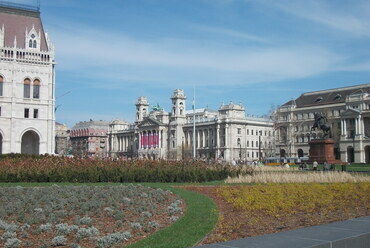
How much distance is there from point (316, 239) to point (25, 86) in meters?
61.7

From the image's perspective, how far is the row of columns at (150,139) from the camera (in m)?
151

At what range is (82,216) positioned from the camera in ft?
42.4

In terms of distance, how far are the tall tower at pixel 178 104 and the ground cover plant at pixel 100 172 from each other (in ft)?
387

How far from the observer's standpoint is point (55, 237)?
10.2m

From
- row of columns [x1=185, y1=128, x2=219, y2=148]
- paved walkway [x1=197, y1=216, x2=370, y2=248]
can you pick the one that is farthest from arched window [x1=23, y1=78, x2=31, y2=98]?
row of columns [x1=185, y1=128, x2=219, y2=148]

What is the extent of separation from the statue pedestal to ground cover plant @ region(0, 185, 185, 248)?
30.1 m

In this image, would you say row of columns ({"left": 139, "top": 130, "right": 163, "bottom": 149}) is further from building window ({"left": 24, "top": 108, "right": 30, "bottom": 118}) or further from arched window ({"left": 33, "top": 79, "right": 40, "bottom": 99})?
building window ({"left": 24, "top": 108, "right": 30, "bottom": 118})

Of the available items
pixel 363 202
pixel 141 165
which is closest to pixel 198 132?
pixel 141 165

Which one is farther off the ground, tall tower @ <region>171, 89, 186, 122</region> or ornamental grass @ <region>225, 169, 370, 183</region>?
tall tower @ <region>171, 89, 186, 122</region>

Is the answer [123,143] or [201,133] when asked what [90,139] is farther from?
[201,133]

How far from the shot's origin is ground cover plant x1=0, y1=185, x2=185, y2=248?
10430 millimetres

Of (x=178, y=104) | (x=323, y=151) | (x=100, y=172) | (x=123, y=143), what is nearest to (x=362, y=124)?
(x=323, y=151)

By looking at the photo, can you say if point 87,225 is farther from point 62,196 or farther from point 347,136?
point 347,136

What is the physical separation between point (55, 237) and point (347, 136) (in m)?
102
